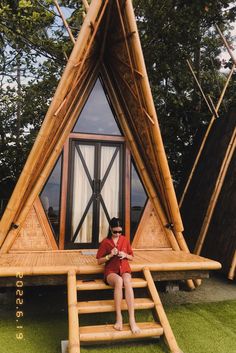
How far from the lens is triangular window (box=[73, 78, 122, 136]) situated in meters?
5.88

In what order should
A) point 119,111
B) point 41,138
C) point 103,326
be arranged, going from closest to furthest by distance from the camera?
point 103,326 < point 41,138 < point 119,111

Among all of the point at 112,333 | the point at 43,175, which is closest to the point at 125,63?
the point at 43,175

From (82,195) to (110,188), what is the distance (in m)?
0.54

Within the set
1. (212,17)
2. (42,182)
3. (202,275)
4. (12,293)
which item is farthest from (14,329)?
(212,17)

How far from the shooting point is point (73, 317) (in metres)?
3.25

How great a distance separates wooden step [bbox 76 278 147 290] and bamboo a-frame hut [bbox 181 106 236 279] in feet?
9.19

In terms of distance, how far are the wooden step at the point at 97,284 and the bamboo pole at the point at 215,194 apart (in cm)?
329

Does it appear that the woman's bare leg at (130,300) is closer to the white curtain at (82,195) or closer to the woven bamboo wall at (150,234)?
the woven bamboo wall at (150,234)

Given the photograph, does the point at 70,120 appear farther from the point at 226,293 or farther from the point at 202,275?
the point at 226,293

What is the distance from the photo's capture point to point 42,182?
5156 mm

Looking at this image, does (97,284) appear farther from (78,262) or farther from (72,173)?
(72,173)

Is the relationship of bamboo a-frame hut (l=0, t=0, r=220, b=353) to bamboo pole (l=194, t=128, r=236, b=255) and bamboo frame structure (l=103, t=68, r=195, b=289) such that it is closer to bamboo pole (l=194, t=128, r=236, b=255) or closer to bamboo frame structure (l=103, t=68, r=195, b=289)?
bamboo frame structure (l=103, t=68, r=195, b=289)

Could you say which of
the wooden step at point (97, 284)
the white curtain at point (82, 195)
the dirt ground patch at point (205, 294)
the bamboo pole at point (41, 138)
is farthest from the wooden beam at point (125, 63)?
the dirt ground patch at point (205, 294)

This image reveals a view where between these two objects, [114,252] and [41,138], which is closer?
[114,252]
